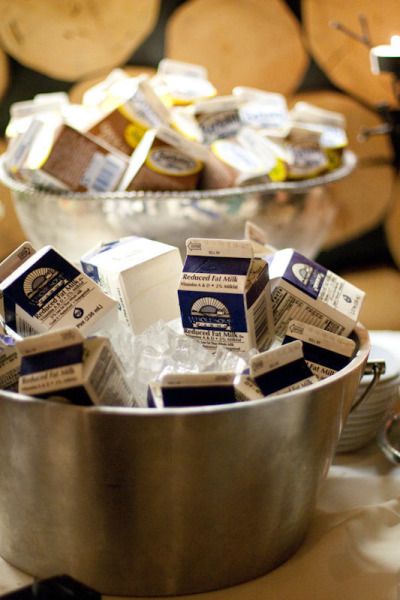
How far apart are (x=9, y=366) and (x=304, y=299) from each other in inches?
11.3

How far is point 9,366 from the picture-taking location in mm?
722

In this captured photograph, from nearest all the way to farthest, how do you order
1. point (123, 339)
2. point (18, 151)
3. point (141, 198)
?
point (123, 339)
point (141, 198)
point (18, 151)

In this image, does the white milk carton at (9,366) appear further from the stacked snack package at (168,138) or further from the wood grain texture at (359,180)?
the wood grain texture at (359,180)

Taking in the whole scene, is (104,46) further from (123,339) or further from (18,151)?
(123,339)

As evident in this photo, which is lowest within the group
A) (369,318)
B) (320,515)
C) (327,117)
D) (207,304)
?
(369,318)

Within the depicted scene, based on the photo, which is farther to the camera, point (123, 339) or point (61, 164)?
point (61, 164)

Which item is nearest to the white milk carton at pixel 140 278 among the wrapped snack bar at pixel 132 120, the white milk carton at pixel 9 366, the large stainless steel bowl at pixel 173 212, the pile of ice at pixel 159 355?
the pile of ice at pixel 159 355

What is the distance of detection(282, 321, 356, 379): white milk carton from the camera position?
0.76 m

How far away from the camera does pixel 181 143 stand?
3.67ft

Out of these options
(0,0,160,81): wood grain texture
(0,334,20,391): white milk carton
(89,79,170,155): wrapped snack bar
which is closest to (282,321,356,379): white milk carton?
(0,334,20,391): white milk carton

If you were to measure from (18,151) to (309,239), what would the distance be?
1.43ft

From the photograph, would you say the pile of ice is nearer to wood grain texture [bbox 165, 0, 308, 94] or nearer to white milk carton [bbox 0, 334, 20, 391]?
white milk carton [bbox 0, 334, 20, 391]

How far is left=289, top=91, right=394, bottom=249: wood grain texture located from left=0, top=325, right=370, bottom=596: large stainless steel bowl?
0.86 meters

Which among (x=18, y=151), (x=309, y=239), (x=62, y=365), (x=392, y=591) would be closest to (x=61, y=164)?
(x=18, y=151)
